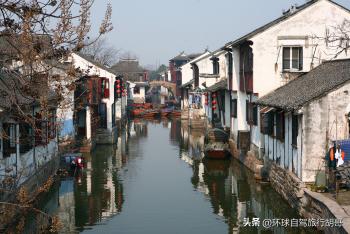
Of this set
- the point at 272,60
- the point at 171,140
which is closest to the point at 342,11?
the point at 272,60

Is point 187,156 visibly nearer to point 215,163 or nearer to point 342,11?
point 215,163

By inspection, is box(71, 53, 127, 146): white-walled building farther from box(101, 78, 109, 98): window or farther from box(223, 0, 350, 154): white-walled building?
box(223, 0, 350, 154): white-walled building

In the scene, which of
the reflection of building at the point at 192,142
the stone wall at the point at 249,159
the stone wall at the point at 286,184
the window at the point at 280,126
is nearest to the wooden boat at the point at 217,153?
the stone wall at the point at 249,159

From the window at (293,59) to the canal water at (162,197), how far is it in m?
6.50

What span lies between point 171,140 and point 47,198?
2357 cm

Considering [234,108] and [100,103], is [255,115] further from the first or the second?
[100,103]

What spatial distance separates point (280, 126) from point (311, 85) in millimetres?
2355

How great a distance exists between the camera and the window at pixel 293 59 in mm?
26828

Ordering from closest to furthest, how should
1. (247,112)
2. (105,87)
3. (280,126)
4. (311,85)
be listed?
(311,85)
(280,126)
(247,112)
(105,87)

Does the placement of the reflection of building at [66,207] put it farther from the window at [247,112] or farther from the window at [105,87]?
the window at [105,87]

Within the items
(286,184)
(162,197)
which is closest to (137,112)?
(162,197)

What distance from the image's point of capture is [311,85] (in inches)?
844

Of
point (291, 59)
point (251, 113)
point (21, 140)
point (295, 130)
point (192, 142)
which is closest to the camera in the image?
point (21, 140)

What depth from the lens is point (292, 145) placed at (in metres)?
20.0
